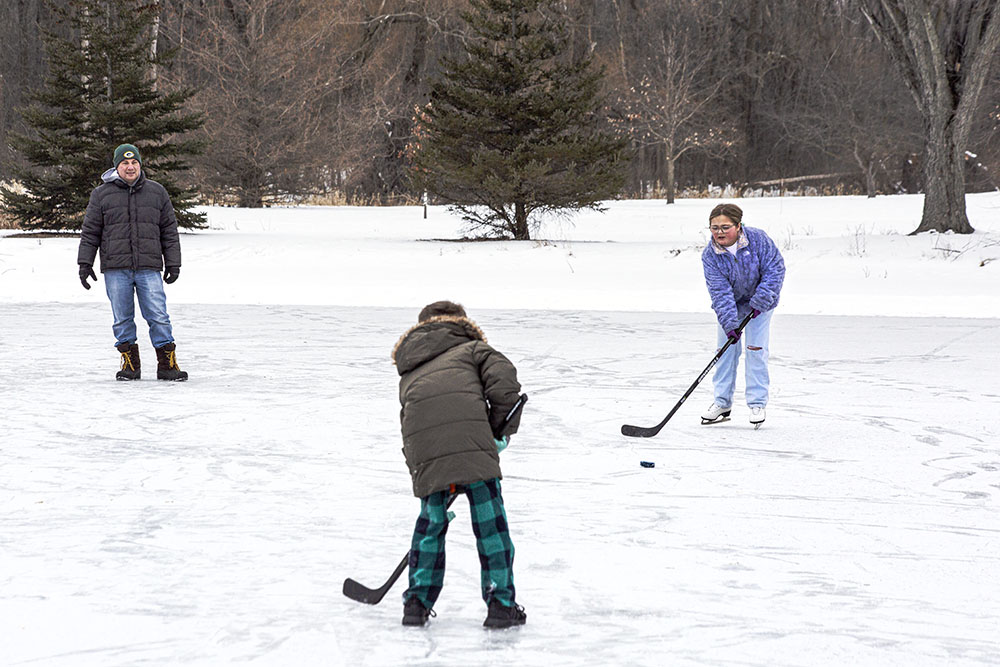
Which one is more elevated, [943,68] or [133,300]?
[943,68]

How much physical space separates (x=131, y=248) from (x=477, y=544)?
19.1 feet

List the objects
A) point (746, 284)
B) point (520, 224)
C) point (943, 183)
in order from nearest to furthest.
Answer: point (746, 284) < point (943, 183) < point (520, 224)

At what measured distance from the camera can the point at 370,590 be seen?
3947 millimetres

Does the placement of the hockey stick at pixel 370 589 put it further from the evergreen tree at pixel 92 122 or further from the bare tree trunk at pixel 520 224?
the bare tree trunk at pixel 520 224

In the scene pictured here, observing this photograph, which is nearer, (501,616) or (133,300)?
(501,616)

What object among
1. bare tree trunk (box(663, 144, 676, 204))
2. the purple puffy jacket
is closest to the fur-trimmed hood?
the purple puffy jacket

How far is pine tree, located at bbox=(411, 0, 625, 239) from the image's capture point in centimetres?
2078

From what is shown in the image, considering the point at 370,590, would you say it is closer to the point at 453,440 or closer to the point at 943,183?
the point at 453,440

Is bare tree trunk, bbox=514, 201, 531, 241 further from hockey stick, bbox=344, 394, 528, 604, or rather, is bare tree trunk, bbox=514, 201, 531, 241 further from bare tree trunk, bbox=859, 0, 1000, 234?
hockey stick, bbox=344, 394, 528, 604

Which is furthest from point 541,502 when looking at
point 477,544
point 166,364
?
point 166,364

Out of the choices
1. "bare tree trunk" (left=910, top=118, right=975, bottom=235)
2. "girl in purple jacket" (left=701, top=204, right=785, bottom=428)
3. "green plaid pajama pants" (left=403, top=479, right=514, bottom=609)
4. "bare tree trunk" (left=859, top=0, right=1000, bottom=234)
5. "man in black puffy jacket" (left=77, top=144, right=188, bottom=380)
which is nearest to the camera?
"green plaid pajama pants" (left=403, top=479, right=514, bottom=609)

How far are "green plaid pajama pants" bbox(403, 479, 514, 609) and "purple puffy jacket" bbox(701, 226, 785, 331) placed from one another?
11.2 feet

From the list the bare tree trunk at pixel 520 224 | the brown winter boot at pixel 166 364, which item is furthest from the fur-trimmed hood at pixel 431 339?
the bare tree trunk at pixel 520 224

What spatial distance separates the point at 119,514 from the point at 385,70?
34.6m
